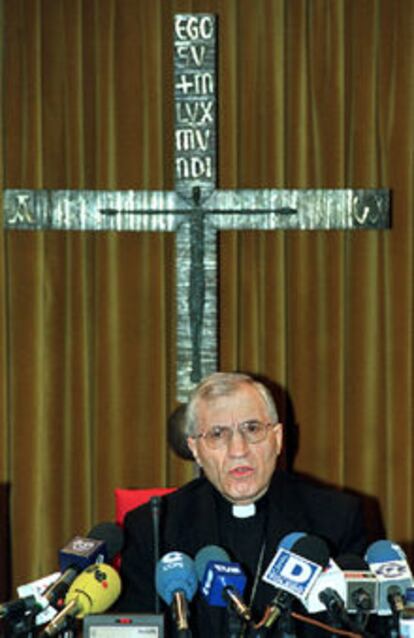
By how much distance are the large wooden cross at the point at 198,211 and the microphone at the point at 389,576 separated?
7.57 feet

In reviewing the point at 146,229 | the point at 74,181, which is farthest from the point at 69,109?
the point at 146,229

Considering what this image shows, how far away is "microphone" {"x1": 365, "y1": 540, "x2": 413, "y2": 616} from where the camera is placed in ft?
7.39

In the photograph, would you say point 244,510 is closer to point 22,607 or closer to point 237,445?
point 237,445

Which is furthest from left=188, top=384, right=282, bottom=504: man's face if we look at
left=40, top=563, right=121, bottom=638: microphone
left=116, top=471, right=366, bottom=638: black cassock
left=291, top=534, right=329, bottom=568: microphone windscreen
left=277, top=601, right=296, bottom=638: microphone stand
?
left=277, top=601, right=296, bottom=638: microphone stand

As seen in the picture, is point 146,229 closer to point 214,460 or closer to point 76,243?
point 76,243

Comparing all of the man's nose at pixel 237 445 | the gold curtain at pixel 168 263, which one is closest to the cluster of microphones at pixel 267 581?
the man's nose at pixel 237 445

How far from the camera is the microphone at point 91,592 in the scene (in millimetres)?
2287

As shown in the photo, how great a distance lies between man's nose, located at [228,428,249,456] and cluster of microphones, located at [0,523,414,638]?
470 mm

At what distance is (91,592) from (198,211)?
104 inches

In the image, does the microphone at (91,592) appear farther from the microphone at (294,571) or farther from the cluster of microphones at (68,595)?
the microphone at (294,571)

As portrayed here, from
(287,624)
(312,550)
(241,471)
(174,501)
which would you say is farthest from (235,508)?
(287,624)

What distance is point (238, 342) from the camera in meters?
5.17

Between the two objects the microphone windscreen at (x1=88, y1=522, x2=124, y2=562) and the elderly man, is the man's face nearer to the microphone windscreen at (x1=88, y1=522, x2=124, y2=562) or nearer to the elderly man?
the elderly man

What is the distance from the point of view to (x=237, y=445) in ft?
9.78
